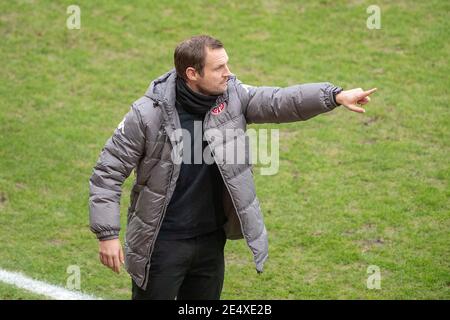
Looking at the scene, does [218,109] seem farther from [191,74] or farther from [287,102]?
[287,102]

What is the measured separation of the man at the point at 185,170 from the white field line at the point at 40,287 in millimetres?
1824

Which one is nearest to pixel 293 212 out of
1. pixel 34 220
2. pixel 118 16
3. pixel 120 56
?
pixel 34 220

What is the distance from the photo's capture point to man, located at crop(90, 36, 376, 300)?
5574 millimetres

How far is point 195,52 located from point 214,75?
18 centimetres

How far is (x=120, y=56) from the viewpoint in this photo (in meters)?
11.5

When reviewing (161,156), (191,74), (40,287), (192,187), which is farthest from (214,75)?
(40,287)

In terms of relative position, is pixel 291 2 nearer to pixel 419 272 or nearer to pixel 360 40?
pixel 360 40

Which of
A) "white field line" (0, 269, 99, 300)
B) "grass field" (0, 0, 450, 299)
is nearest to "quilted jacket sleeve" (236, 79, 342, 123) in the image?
"grass field" (0, 0, 450, 299)

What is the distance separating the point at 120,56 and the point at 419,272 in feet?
17.4

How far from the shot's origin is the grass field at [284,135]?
796 cm

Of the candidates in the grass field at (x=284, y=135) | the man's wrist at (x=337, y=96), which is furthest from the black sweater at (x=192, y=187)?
the grass field at (x=284, y=135)

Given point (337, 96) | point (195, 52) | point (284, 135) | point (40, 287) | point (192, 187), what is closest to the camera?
point (337, 96)

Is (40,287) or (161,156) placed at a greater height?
(161,156)

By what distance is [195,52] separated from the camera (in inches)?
219
